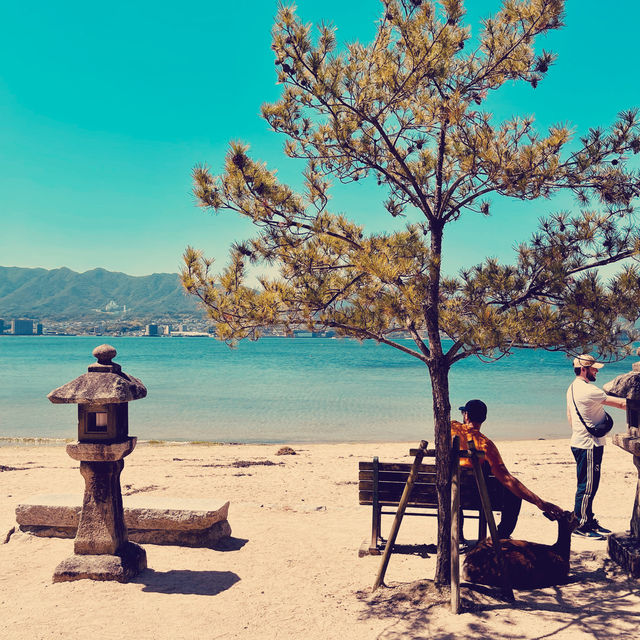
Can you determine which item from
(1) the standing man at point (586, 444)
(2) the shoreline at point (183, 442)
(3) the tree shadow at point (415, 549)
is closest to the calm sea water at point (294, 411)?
(2) the shoreline at point (183, 442)

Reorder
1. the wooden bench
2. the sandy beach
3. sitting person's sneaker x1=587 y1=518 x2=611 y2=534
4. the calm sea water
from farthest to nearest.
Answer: the calm sea water, sitting person's sneaker x1=587 y1=518 x2=611 y2=534, the wooden bench, the sandy beach

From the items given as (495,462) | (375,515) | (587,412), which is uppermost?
(587,412)

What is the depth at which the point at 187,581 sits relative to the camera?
557 cm

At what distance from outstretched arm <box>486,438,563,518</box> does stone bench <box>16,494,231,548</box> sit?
3.12 meters

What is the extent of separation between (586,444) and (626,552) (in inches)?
58.8

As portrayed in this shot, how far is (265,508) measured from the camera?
27.3 ft

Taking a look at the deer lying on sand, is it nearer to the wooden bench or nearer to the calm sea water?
the wooden bench

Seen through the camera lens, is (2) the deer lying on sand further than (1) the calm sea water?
No

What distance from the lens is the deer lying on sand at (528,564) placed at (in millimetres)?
5270

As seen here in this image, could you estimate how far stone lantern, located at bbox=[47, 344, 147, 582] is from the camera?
538 centimetres

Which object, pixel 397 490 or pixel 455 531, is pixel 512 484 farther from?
pixel 397 490

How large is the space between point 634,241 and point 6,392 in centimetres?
3919

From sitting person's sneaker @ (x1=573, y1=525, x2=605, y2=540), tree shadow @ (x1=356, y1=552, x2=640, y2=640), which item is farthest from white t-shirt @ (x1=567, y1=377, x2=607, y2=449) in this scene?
tree shadow @ (x1=356, y1=552, x2=640, y2=640)

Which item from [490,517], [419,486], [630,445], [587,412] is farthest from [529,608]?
[587,412]
